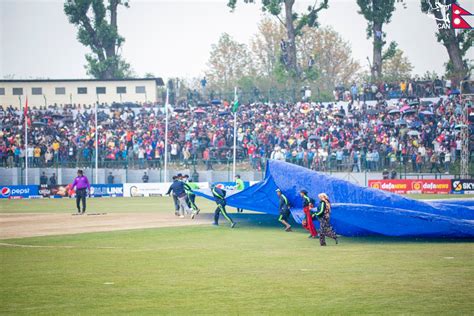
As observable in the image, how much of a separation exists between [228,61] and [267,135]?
4781 cm

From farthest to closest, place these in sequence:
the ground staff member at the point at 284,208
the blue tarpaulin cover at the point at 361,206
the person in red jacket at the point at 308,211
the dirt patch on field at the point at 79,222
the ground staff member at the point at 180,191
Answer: the ground staff member at the point at 180,191
the dirt patch on field at the point at 79,222
the ground staff member at the point at 284,208
the person in red jacket at the point at 308,211
the blue tarpaulin cover at the point at 361,206

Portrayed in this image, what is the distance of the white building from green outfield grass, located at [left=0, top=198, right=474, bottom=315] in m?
48.6

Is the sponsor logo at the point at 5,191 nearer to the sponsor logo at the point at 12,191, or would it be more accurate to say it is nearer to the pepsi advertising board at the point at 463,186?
the sponsor logo at the point at 12,191

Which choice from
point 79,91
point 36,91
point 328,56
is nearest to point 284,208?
point 79,91

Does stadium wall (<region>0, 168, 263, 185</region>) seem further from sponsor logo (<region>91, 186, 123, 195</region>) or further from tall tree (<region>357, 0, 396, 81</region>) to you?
tall tree (<region>357, 0, 396, 81</region>)

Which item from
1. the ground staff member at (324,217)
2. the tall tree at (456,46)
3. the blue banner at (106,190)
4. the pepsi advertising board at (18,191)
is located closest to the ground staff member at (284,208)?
the ground staff member at (324,217)

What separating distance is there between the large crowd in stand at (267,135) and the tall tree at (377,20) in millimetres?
7810

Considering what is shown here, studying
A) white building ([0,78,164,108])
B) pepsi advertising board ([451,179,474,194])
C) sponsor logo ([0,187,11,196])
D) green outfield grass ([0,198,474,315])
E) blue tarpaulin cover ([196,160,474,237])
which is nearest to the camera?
green outfield grass ([0,198,474,315])

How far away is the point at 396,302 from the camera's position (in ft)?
39.2

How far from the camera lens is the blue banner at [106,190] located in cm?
4788

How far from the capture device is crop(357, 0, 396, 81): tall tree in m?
62.0

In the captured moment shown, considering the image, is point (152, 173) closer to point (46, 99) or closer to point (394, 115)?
point (394, 115)

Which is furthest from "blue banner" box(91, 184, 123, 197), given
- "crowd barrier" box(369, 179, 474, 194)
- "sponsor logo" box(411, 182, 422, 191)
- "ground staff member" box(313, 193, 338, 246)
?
"ground staff member" box(313, 193, 338, 246)

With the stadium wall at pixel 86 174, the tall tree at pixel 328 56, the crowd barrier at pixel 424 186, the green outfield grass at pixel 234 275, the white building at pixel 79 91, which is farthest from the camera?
the tall tree at pixel 328 56
